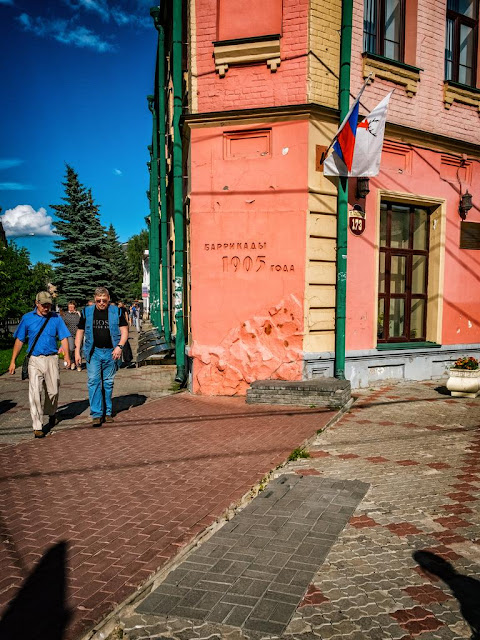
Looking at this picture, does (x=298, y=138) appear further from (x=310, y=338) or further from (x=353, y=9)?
(x=310, y=338)

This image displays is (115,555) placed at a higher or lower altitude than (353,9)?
lower

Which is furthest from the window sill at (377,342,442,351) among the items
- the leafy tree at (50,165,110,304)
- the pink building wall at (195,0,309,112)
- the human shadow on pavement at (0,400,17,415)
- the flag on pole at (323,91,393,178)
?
the leafy tree at (50,165,110,304)

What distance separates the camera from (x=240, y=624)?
103 inches

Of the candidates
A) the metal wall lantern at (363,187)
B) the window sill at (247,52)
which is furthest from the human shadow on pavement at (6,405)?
the metal wall lantern at (363,187)

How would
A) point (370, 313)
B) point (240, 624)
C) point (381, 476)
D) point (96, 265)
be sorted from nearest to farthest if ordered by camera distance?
1. point (240, 624)
2. point (381, 476)
3. point (370, 313)
4. point (96, 265)

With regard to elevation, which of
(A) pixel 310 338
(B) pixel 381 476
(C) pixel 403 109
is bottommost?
(B) pixel 381 476

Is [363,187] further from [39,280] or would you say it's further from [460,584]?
[39,280]

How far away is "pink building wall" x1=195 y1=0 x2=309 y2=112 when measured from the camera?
8.22 metres

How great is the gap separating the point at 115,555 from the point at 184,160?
27.3 feet

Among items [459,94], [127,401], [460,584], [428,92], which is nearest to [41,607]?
[460,584]

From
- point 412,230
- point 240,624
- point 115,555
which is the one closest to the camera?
point 240,624

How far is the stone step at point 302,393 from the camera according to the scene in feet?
25.4

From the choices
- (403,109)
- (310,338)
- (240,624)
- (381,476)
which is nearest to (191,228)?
(310,338)

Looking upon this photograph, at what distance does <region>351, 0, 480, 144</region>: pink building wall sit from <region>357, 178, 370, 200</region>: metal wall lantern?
4.65ft
